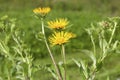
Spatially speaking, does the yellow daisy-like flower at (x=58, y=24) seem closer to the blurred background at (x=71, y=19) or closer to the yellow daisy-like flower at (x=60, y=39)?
the yellow daisy-like flower at (x=60, y=39)

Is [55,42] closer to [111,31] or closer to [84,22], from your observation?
[111,31]

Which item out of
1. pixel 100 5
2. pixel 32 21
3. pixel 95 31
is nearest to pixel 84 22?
pixel 32 21

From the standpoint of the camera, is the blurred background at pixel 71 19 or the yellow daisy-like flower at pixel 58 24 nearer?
the yellow daisy-like flower at pixel 58 24

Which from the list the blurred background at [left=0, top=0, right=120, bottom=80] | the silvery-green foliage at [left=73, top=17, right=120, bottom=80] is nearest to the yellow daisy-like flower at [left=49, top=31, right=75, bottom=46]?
the silvery-green foliage at [left=73, top=17, right=120, bottom=80]

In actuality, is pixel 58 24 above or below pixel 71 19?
above

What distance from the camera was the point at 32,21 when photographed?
9.89m

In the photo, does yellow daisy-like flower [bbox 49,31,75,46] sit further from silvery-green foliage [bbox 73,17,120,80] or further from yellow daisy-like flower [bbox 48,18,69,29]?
silvery-green foliage [bbox 73,17,120,80]

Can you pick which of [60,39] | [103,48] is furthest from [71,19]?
[60,39]

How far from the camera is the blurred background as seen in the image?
772cm

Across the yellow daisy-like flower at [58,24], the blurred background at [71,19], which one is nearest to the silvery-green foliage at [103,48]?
the yellow daisy-like flower at [58,24]

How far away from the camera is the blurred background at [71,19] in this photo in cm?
772

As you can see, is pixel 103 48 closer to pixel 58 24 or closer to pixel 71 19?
pixel 58 24

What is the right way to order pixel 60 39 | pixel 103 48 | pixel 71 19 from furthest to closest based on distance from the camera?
pixel 71 19 < pixel 103 48 < pixel 60 39

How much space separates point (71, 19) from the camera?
1053 centimetres
